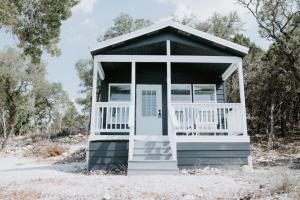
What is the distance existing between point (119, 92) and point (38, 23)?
391cm

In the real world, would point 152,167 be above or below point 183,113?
below

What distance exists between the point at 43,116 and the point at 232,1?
103 feet

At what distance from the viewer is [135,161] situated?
849 cm

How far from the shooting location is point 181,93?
12.6 m

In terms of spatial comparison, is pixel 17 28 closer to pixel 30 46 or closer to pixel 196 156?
pixel 30 46

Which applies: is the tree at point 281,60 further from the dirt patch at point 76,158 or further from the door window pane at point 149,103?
the dirt patch at point 76,158

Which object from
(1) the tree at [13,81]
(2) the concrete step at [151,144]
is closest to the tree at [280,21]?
(2) the concrete step at [151,144]

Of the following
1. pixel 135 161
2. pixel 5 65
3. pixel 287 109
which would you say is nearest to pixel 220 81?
pixel 135 161

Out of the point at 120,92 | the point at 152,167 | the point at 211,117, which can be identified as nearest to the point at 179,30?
the point at 211,117

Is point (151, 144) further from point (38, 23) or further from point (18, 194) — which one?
point (38, 23)

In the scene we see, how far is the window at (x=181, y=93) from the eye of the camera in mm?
12562

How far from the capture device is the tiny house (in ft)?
31.4

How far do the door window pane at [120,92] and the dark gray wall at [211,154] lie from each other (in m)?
3.65

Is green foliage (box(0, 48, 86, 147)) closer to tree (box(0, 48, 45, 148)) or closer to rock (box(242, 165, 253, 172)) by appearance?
tree (box(0, 48, 45, 148))
